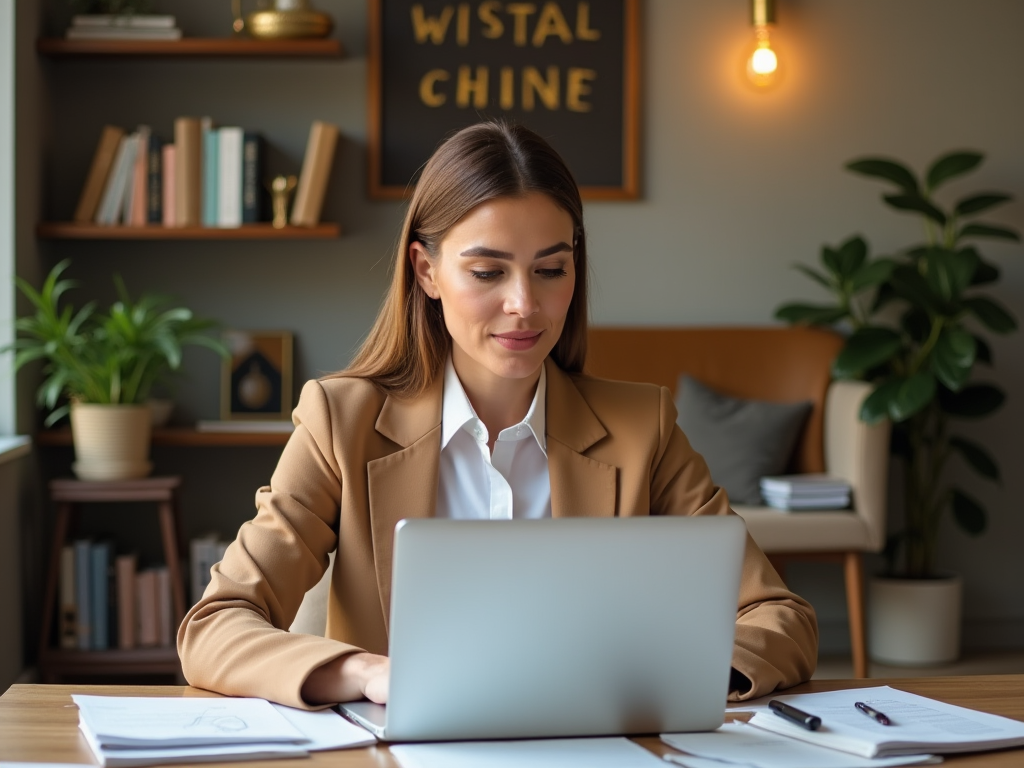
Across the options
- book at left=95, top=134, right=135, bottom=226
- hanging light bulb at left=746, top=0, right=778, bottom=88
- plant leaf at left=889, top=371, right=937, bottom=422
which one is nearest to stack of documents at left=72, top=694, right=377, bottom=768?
plant leaf at left=889, top=371, right=937, bottom=422

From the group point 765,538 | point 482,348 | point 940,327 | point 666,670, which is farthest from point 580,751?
point 940,327

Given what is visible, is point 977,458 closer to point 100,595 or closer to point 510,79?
point 510,79

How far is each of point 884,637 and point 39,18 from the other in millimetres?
3251

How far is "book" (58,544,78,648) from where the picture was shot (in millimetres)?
3551

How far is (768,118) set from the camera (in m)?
4.17

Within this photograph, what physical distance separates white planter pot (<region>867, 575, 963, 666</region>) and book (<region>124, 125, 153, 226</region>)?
2.58 meters

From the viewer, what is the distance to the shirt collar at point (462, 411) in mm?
1641

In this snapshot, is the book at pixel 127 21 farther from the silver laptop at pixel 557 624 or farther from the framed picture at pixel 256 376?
the silver laptop at pixel 557 624

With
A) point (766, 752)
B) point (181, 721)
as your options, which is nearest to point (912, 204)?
point (766, 752)

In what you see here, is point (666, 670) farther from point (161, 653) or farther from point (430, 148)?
point (430, 148)

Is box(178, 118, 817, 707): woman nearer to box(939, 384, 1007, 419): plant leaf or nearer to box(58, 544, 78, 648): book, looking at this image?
box(58, 544, 78, 648): book

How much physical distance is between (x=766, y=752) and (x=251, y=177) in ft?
10.1

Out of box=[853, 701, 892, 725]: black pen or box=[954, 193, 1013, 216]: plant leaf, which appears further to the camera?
box=[954, 193, 1013, 216]: plant leaf

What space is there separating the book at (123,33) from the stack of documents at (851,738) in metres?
3.18
